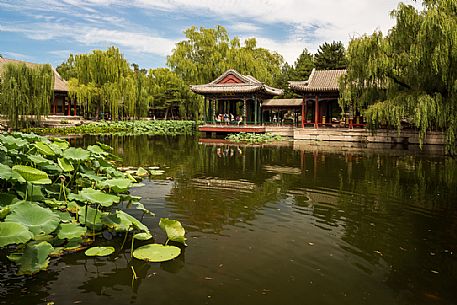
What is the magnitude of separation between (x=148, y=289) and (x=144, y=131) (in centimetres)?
2455

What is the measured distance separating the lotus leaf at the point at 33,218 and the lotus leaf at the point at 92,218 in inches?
26.2

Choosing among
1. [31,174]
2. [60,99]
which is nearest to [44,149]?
[31,174]

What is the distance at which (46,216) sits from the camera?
3.38m

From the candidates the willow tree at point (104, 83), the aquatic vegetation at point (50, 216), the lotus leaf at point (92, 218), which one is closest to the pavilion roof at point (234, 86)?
the willow tree at point (104, 83)

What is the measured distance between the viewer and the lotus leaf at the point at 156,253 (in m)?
3.55

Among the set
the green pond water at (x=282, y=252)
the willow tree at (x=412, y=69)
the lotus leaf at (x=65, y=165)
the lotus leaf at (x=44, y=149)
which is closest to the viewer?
the green pond water at (x=282, y=252)

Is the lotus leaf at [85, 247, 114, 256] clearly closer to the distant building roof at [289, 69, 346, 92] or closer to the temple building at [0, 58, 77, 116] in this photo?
the distant building roof at [289, 69, 346, 92]

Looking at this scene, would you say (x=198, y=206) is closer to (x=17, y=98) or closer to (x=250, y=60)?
(x=17, y=98)

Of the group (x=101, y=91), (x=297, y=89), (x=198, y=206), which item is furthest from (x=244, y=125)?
(x=198, y=206)

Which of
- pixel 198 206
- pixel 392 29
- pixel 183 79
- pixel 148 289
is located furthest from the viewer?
pixel 183 79

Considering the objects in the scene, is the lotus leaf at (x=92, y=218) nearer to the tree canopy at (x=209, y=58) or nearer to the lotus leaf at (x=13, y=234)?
the lotus leaf at (x=13, y=234)

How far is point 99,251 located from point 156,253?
0.52 meters

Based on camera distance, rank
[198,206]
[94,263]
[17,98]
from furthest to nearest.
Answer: [17,98]
[198,206]
[94,263]

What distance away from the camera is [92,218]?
13.6 ft
